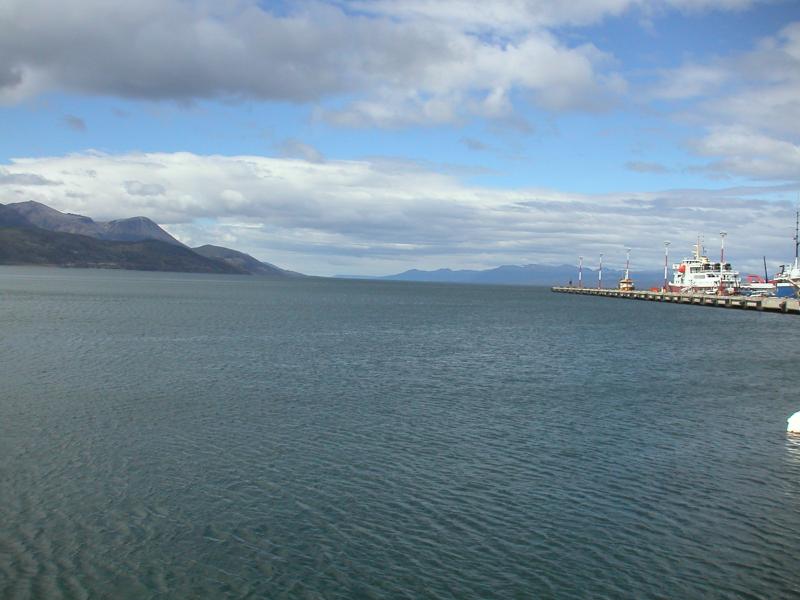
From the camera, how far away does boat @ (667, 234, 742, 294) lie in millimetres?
182875

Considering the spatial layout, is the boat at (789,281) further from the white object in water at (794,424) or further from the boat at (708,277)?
the white object in water at (794,424)

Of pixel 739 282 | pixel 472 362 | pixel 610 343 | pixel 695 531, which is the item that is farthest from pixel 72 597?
pixel 739 282

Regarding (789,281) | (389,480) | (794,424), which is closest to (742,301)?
(789,281)

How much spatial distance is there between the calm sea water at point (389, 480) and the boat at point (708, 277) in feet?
461

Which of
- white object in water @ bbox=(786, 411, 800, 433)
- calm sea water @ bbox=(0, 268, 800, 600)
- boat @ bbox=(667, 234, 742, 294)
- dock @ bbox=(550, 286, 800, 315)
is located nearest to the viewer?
calm sea water @ bbox=(0, 268, 800, 600)

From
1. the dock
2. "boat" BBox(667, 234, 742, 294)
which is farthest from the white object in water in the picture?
"boat" BBox(667, 234, 742, 294)

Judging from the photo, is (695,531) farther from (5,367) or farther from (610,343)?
(610,343)

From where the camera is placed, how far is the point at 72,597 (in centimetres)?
1591

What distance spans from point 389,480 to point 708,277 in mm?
184564

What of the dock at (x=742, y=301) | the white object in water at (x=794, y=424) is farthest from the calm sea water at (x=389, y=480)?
the dock at (x=742, y=301)

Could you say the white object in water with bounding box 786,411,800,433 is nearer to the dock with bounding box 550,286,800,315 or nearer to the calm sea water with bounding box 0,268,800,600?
the calm sea water with bounding box 0,268,800,600

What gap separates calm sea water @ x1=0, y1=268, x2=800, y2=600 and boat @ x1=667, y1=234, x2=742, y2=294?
141 m

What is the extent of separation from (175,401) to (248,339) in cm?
3328

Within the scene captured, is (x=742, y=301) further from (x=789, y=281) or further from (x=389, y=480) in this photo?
(x=389, y=480)
